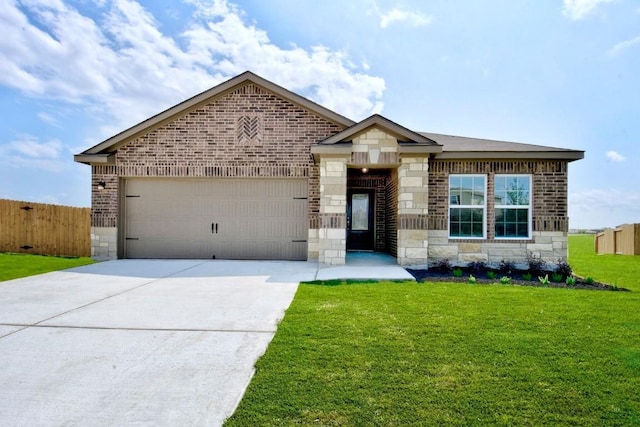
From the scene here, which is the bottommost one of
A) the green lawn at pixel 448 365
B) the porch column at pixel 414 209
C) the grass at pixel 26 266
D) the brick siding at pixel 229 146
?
the grass at pixel 26 266

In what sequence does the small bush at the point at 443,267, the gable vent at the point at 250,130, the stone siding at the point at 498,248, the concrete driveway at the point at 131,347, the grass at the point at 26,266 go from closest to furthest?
the concrete driveway at the point at 131,347 < the grass at the point at 26,266 < the small bush at the point at 443,267 < the stone siding at the point at 498,248 < the gable vent at the point at 250,130

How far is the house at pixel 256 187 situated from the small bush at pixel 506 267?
23cm

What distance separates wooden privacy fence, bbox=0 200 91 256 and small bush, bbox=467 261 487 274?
43.0 feet

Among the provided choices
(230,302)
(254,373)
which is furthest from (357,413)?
(230,302)

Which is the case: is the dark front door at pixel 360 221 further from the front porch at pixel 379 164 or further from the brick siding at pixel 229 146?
the front porch at pixel 379 164

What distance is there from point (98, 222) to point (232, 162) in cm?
447

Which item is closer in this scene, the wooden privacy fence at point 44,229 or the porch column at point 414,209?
the porch column at point 414,209

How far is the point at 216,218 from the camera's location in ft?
34.8

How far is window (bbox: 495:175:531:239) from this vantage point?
9680 mm

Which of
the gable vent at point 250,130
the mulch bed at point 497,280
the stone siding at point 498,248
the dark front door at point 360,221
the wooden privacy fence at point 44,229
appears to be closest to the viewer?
the mulch bed at point 497,280

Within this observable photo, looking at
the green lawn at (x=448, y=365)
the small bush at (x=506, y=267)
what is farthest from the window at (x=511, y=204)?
the green lawn at (x=448, y=365)

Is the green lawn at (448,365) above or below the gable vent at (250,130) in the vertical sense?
below

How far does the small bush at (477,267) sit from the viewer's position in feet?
29.7

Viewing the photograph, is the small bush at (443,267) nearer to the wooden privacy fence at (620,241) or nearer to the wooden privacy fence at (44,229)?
the wooden privacy fence at (620,241)
